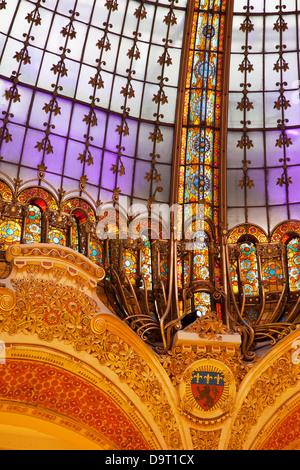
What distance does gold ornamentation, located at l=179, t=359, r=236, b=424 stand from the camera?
46.7 feet

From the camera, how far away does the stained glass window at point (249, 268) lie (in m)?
17.1

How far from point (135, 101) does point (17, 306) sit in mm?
6536

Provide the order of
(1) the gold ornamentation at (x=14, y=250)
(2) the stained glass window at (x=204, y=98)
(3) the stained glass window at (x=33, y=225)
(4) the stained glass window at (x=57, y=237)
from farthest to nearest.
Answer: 1. (2) the stained glass window at (x=204, y=98)
2. (4) the stained glass window at (x=57, y=237)
3. (3) the stained glass window at (x=33, y=225)
4. (1) the gold ornamentation at (x=14, y=250)

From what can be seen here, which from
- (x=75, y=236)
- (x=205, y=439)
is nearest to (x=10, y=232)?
(x=75, y=236)

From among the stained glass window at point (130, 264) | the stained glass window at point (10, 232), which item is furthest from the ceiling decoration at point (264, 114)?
the stained glass window at point (10, 232)

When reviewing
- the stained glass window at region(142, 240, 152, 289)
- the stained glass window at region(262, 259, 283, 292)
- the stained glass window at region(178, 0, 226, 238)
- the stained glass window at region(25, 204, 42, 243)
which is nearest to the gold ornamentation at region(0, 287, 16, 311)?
the stained glass window at region(25, 204, 42, 243)

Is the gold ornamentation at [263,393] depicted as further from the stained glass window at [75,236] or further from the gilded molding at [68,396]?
the stained glass window at [75,236]

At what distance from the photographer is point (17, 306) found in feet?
44.5

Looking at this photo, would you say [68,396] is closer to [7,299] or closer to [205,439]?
[7,299]

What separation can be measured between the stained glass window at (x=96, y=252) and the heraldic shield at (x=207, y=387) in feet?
11.6

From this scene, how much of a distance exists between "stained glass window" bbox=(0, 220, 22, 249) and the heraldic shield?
471cm

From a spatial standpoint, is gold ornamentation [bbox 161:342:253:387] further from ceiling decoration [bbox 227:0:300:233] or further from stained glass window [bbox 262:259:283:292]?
ceiling decoration [bbox 227:0:300:233]

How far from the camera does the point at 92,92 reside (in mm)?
17375

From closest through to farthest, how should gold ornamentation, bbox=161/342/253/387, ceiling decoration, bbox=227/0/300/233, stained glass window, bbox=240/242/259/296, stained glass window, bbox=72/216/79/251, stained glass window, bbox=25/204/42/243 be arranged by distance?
gold ornamentation, bbox=161/342/253/387, stained glass window, bbox=25/204/42/243, stained glass window, bbox=72/216/79/251, stained glass window, bbox=240/242/259/296, ceiling decoration, bbox=227/0/300/233
